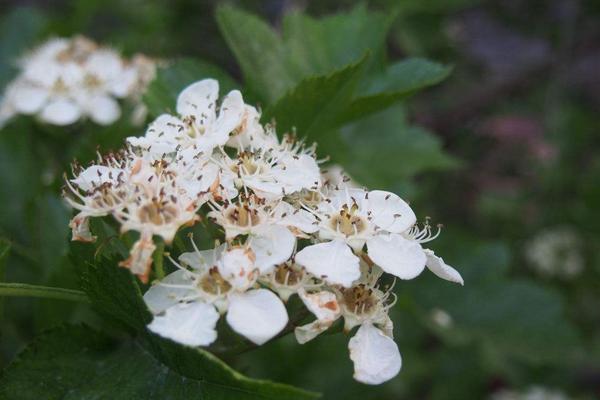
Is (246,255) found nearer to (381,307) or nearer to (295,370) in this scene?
(381,307)

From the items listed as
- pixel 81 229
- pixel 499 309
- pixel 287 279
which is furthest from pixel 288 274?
pixel 499 309

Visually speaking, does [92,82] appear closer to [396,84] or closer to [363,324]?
[396,84]

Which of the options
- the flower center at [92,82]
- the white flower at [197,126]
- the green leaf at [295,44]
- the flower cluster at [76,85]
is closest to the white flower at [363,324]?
the white flower at [197,126]

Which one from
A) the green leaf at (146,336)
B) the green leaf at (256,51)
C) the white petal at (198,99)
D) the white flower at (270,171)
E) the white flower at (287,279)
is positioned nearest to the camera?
the green leaf at (146,336)

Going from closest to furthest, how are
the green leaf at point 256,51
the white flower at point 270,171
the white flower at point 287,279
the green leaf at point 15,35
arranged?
the white flower at point 287,279 < the white flower at point 270,171 < the green leaf at point 256,51 < the green leaf at point 15,35

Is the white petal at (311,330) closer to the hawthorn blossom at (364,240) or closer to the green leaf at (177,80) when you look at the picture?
the hawthorn blossom at (364,240)

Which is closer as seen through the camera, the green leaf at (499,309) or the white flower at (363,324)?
the white flower at (363,324)

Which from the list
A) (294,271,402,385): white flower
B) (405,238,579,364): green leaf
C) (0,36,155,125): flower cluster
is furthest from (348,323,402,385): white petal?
(405,238,579,364): green leaf

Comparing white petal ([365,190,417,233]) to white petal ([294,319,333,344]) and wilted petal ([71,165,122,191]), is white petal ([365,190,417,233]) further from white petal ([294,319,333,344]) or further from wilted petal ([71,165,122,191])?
wilted petal ([71,165,122,191])
